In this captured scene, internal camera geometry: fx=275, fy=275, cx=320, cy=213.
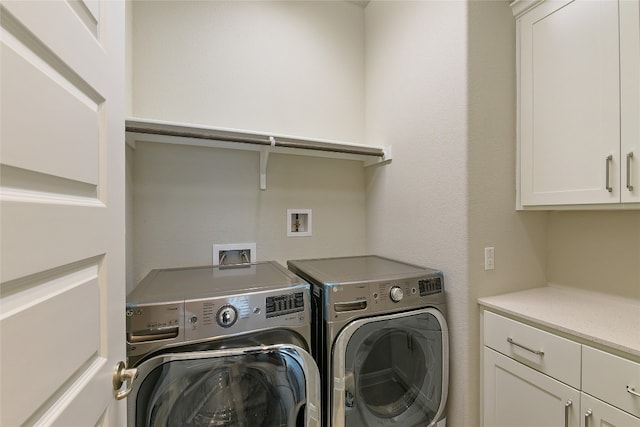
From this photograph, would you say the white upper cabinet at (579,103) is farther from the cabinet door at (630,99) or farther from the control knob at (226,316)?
the control knob at (226,316)

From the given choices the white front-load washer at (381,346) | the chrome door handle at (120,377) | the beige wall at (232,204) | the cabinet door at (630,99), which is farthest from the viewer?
the beige wall at (232,204)

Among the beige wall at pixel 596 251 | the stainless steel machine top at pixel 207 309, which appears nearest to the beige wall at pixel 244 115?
the stainless steel machine top at pixel 207 309

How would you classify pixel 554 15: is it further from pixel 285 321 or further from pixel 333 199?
pixel 285 321

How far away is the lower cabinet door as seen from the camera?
0.90m

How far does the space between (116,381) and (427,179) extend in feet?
5.19

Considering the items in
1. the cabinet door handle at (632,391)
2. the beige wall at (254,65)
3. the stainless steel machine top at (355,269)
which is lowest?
the cabinet door handle at (632,391)

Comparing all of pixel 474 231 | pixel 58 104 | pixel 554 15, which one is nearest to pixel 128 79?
pixel 58 104

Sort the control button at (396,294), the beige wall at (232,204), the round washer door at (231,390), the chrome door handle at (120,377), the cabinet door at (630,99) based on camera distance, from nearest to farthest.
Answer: the chrome door handle at (120,377) → the round washer door at (231,390) → the cabinet door at (630,99) → the control button at (396,294) → the beige wall at (232,204)

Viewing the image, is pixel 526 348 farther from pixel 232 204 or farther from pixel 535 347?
pixel 232 204

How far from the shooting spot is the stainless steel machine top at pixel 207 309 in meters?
Answer: 0.96

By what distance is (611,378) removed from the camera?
3.06ft

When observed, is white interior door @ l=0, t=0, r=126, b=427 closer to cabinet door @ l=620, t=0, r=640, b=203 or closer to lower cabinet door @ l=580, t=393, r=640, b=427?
lower cabinet door @ l=580, t=393, r=640, b=427

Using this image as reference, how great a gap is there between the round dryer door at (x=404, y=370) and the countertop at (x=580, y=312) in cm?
32

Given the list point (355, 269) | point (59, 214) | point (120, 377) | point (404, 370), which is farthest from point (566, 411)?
point (59, 214)
